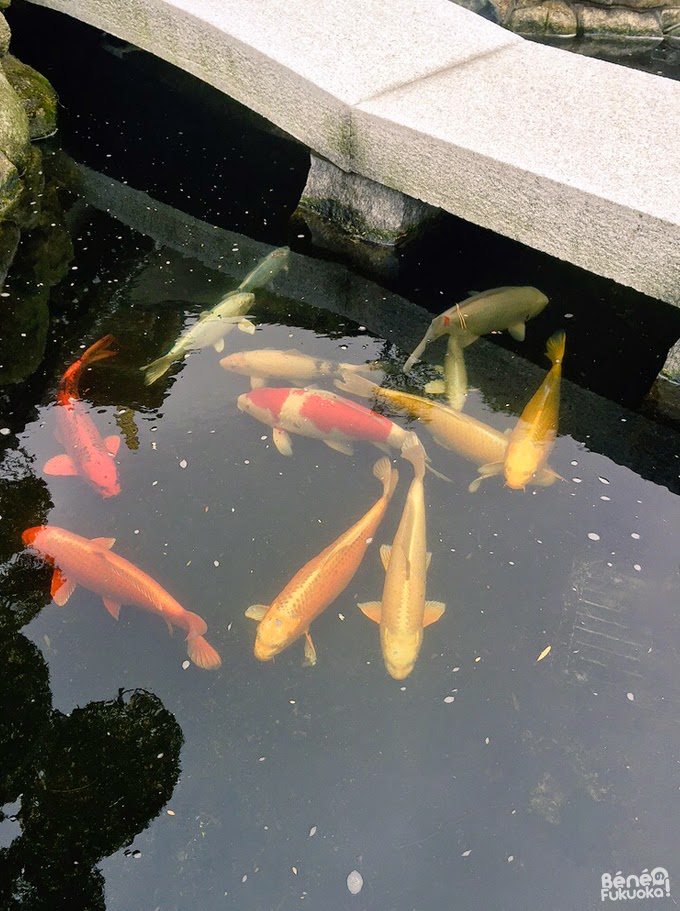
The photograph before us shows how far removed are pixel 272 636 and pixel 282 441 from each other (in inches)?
44.5

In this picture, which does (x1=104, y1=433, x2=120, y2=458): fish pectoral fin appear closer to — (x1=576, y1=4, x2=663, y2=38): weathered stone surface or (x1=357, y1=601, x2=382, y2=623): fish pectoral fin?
Result: (x1=357, y1=601, x2=382, y2=623): fish pectoral fin

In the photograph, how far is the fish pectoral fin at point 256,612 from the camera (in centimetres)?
314

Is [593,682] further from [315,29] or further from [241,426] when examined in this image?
[315,29]

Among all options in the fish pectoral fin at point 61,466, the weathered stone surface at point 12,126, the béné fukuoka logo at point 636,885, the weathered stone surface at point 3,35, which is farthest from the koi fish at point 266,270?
the béné fukuoka logo at point 636,885

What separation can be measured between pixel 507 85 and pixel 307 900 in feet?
14.7

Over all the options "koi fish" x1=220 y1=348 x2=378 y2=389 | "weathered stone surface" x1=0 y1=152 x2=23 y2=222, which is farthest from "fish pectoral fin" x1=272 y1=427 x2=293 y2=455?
"weathered stone surface" x1=0 y1=152 x2=23 y2=222

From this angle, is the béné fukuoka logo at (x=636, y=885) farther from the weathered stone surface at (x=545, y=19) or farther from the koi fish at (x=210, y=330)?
the weathered stone surface at (x=545, y=19)

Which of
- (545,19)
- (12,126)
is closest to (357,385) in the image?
(12,126)

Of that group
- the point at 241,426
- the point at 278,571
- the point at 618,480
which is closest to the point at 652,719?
the point at 618,480

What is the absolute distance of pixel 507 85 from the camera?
4855mm

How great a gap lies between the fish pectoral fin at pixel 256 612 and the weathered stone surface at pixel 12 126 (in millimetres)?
4298

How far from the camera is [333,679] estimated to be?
2996 millimetres

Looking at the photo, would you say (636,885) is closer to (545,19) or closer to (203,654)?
(203,654)

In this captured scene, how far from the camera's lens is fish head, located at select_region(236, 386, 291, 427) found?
12.8 feet
